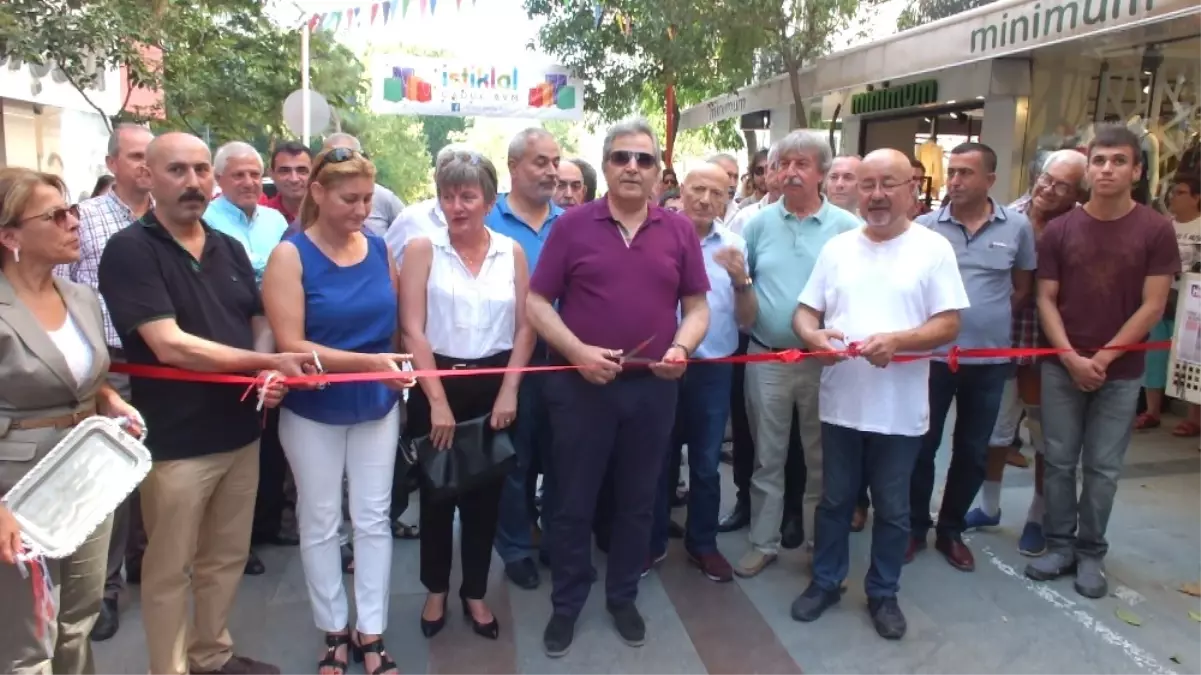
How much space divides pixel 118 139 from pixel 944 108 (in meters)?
8.65

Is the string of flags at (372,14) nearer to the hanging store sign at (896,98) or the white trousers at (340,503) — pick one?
the hanging store sign at (896,98)

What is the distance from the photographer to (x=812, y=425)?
4.05 m

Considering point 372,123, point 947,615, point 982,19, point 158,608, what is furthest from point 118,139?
point 372,123

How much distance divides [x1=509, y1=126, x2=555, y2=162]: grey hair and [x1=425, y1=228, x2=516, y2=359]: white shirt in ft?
2.73

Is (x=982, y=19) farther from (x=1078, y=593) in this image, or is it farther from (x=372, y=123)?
(x=372, y=123)

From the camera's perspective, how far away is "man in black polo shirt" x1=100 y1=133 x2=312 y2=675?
103 inches

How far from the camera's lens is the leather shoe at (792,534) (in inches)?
175

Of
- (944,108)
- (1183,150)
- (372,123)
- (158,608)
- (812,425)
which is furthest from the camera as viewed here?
(372,123)

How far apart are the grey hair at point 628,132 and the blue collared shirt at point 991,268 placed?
169cm

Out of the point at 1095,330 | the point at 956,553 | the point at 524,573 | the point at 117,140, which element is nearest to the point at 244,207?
the point at 117,140

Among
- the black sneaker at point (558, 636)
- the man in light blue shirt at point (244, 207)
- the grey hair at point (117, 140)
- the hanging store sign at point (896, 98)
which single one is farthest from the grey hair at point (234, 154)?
the hanging store sign at point (896, 98)

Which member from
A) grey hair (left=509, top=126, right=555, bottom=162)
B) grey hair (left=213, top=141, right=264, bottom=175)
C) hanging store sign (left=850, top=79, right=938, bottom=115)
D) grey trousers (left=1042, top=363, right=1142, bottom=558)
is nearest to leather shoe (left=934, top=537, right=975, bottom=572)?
grey trousers (left=1042, top=363, right=1142, bottom=558)

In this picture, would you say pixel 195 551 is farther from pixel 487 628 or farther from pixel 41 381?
pixel 487 628

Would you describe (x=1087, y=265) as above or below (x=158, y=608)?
above
